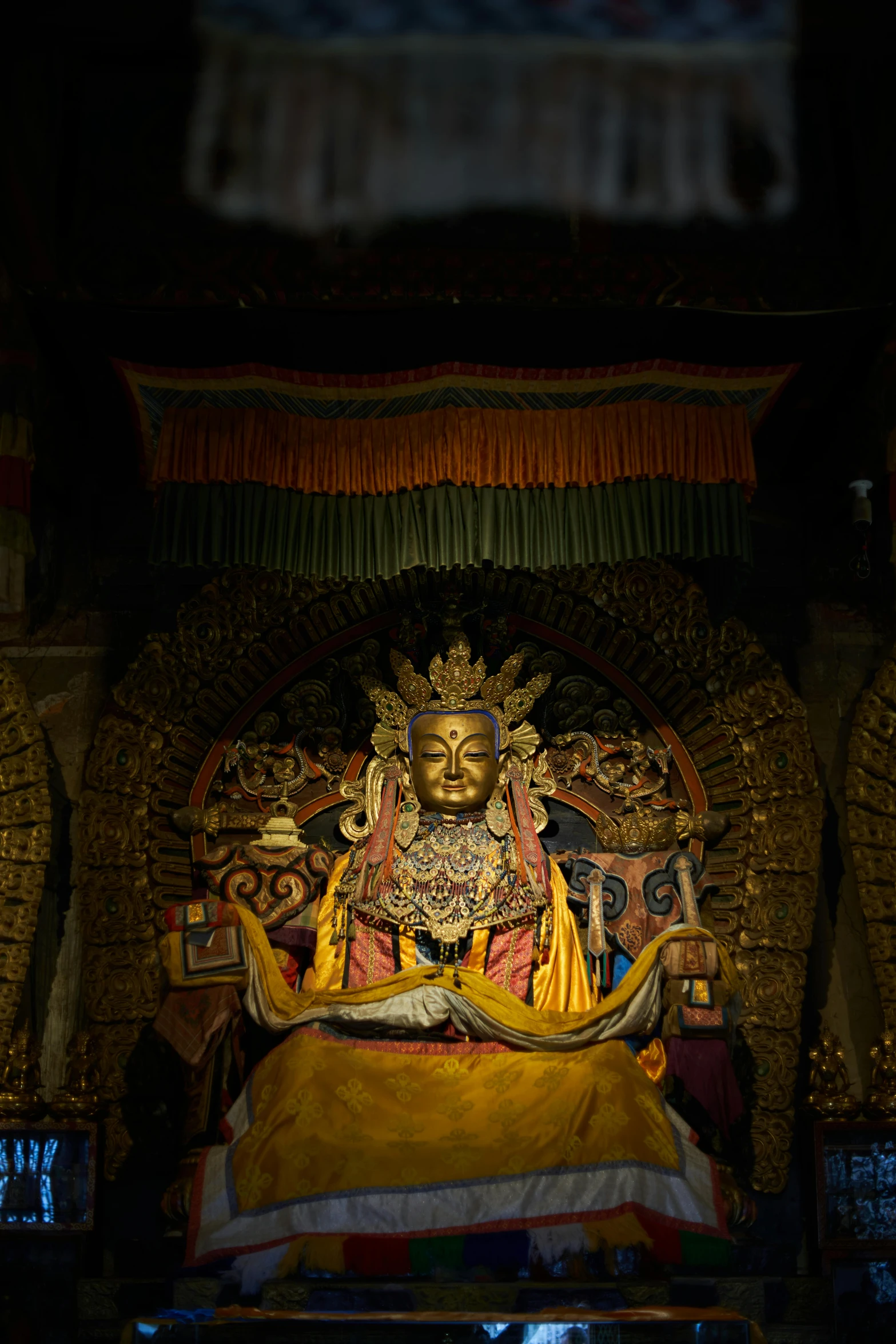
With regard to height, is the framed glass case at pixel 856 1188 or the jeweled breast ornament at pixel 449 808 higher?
the jeweled breast ornament at pixel 449 808

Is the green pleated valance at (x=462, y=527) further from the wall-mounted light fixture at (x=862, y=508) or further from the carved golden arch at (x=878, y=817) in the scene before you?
the carved golden arch at (x=878, y=817)

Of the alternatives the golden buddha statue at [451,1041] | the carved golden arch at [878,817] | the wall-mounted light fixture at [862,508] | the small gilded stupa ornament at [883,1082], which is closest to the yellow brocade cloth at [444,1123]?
the golden buddha statue at [451,1041]

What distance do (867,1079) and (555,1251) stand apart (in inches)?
78.8

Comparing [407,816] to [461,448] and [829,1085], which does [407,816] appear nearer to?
[461,448]

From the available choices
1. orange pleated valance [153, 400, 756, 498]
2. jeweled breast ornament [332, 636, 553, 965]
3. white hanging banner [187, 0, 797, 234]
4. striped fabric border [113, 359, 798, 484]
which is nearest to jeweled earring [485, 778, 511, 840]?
jeweled breast ornament [332, 636, 553, 965]

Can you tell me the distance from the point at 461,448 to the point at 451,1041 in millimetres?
2298

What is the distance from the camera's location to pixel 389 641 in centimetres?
699

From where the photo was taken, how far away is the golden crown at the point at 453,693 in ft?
22.0

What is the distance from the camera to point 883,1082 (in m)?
5.61

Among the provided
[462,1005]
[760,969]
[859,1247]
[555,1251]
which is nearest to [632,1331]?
[555,1251]

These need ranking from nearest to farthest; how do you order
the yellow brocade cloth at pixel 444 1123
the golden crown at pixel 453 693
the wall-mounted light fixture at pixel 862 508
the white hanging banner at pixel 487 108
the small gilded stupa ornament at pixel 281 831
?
1. the yellow brocade cloth at pixel 444 1123
2. the white hanging banner at pixel 487 108
3. the wall-mounted light fixture at pixel 862 508
4. the small gilded stupa ornament at pixel 281 831
5. the golden crown at pixel 453 693

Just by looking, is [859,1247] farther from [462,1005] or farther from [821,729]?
[821,729]

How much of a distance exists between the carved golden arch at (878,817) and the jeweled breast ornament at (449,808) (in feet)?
4.28

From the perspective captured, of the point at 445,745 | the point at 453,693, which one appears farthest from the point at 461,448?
the point at 445,745
